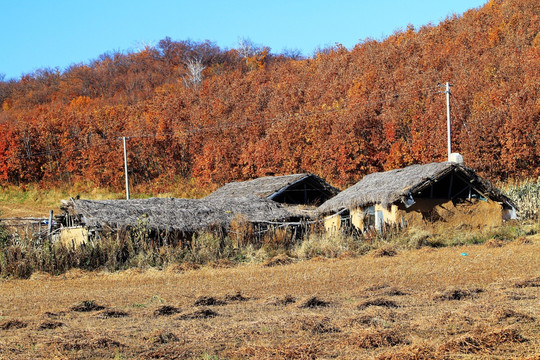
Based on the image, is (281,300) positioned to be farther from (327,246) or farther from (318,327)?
(327,246)

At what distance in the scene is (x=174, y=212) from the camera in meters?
23.6

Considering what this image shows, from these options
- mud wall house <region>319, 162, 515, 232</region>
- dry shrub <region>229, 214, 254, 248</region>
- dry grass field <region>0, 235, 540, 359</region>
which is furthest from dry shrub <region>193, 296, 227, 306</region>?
mud wall house <region>319, 162, 515, 232</region>

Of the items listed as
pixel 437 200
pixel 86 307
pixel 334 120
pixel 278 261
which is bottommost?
pixel 278 261

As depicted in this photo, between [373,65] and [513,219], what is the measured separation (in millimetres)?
34351

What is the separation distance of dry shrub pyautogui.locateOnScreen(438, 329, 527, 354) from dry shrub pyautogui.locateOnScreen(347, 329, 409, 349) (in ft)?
2.32

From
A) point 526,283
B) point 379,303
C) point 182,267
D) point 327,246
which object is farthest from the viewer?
point 327,246

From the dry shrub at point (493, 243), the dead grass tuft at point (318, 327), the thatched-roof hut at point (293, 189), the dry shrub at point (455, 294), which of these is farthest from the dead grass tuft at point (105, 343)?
the thatched-roof hut at point (293, 189)

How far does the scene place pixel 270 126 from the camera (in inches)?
1999

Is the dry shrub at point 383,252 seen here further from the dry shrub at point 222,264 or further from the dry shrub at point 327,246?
the dry shrub at point 222,264

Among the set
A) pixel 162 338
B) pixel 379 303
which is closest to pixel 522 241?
pixel 379 303

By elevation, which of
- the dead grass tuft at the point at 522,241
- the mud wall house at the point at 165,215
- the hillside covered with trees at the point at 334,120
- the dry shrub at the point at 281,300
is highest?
the hillside covered with trees at the point at 334,120

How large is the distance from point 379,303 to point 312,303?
3.87 feet

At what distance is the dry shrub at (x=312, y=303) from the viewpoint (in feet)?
36.9

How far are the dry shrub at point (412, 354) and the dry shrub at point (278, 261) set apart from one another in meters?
12.1
